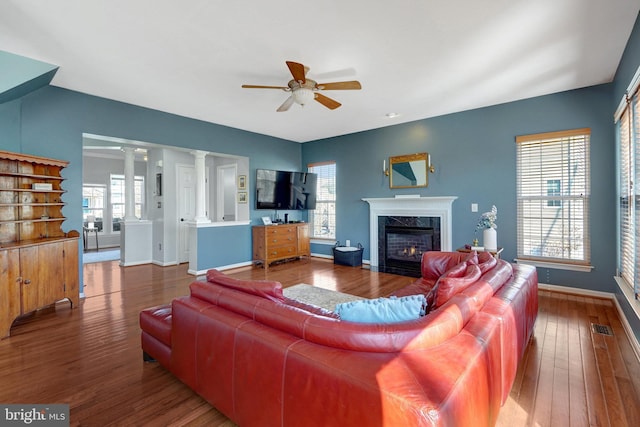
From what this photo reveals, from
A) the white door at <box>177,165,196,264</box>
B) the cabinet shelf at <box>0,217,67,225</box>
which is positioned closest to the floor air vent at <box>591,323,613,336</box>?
the cabinet shelf at <box>0,217,67,225</box>

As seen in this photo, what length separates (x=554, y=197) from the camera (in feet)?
13.0

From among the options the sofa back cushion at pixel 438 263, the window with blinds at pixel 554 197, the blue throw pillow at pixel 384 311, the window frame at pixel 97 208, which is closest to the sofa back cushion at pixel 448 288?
the blue throw pillow at pixel 384 311

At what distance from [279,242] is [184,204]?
2381 mm

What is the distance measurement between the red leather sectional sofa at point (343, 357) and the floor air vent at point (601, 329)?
151 cm

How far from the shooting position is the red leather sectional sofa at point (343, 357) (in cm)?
97

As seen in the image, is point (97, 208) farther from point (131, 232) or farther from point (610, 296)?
point (610, 296)

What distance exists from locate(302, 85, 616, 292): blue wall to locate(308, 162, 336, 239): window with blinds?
0.21 m

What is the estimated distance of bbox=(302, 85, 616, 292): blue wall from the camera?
364 centimetres

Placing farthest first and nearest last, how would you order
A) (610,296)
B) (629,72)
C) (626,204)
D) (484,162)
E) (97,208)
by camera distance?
(97,208) → (484,162) → (610,296) → (626,204) → (629,72)

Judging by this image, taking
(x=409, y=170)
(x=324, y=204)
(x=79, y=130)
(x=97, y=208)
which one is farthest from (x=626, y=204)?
(x=97, y=208)

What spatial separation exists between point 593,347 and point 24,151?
6.24 meters

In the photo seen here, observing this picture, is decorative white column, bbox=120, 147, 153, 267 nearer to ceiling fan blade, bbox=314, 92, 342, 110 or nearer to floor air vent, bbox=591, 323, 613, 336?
ceiling fan blade, bbox=314, 92, 342, 110

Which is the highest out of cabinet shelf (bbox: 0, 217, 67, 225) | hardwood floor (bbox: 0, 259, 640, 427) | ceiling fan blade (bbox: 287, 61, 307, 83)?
ceiling fan blade (bbox: 287, 61, 307, 83)

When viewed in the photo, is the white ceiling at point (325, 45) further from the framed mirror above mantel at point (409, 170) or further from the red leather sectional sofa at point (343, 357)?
the red leather sectional sofa at point (343, 357)
